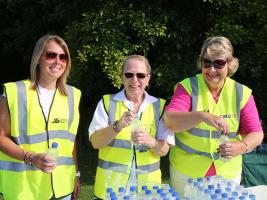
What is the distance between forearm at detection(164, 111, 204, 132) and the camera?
3.20 m

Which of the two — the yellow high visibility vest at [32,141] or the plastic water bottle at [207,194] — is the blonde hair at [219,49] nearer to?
the plastic water bottle at [207,194]

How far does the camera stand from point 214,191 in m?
2.88

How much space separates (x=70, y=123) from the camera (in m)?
3.48

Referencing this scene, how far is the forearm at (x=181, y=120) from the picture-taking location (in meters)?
3.20

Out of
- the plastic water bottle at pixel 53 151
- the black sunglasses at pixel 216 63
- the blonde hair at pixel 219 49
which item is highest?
the blonde hair at pixel 219 49

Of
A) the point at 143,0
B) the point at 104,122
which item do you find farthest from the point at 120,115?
the point at 143,0

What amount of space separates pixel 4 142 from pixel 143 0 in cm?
508

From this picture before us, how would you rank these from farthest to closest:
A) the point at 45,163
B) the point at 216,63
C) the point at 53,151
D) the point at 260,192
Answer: the point at 260,192 → the point at 216,63 → the point at 53,151 → the point at 45,163

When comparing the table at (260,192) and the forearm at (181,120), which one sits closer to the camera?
the forearm at (181,120)

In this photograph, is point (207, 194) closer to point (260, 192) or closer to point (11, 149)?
point (260, 192)

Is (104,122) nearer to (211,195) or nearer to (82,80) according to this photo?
(211,195)

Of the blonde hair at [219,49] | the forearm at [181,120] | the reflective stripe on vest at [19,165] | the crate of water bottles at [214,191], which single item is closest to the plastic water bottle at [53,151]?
the reflective stripe on vest at [19,165]

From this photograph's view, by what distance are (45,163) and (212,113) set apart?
4.11 feet

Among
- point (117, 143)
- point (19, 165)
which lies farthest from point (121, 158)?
point (19, 165)
